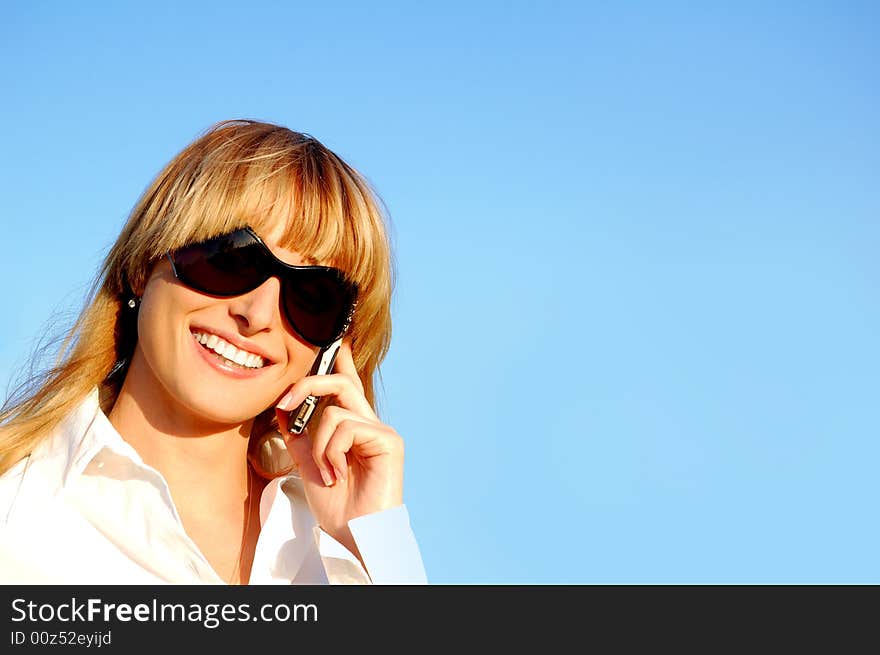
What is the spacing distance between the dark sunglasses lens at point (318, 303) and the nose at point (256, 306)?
55 millimetres

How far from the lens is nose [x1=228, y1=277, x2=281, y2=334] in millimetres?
3551

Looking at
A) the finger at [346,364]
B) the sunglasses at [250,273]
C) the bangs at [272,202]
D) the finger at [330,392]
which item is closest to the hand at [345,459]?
the finger at [330,392]

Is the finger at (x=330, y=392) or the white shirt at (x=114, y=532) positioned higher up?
the finger at (x=330, y=392)

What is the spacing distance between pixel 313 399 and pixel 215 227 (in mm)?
921

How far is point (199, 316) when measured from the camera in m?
3.53

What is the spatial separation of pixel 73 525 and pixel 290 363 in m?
1.09

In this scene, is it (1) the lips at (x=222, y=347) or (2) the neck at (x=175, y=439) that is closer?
(1) the lips at (x=222, y=347)

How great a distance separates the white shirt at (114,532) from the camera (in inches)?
128

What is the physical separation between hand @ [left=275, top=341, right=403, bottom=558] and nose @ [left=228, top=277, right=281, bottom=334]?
1.40 ft

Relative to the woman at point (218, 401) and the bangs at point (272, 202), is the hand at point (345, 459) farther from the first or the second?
the bangs at point (272, 202)
